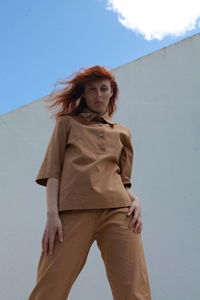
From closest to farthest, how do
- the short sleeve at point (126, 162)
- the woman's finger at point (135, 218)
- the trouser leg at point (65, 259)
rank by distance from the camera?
the trouser leg at point (65, 259) < the woman's finger at point (135, 218) < the short sleeve at point (126, 162)

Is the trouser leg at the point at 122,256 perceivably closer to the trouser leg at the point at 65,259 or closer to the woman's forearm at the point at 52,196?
the trouser leg at the point at 65,259

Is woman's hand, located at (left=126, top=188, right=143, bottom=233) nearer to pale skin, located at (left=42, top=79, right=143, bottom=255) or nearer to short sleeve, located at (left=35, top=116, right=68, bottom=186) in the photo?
pale skin, located at (left=42, top=79, right=143, bottom=255)

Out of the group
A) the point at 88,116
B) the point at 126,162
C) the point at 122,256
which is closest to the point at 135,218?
the point at 122,256

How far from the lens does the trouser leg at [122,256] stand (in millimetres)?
1039

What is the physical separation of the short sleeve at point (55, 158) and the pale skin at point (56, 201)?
0.03 metres

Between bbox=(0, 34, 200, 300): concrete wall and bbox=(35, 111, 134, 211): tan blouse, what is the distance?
33.1 inches

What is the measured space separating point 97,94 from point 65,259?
611 millimetres

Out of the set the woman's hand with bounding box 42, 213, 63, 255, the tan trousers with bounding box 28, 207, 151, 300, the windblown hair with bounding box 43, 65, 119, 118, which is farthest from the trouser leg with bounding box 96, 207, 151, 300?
the windblown hair with bounding box 43, 65, 119, 118

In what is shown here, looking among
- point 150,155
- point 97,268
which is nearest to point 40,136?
point 150,155

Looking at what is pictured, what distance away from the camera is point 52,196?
114 centimetres

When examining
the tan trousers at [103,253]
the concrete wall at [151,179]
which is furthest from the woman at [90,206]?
the concrete wall at [151,179]

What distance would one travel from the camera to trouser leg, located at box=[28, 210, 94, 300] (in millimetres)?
1028

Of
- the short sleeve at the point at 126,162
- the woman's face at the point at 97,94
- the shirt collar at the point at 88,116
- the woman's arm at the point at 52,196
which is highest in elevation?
the woman's face at the point at 97,94

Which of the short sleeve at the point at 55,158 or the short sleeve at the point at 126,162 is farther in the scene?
the short sleeve at the point at 126,162
